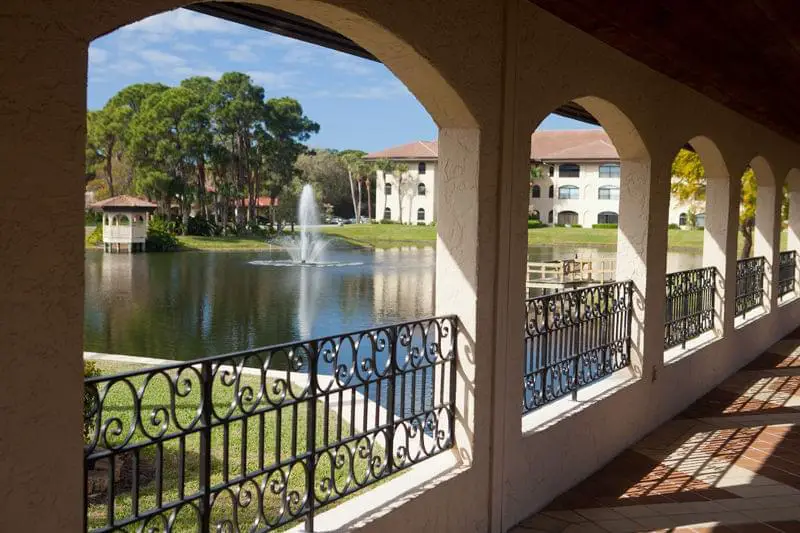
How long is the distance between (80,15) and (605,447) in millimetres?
4320

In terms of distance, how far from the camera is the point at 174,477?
5926 millimetres

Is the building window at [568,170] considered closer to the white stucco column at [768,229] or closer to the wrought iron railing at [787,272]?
the wrought iron railing at [787,272]

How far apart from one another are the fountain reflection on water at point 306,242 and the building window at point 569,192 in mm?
17477

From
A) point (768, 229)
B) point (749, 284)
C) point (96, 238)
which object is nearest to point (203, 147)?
point (96, 238)

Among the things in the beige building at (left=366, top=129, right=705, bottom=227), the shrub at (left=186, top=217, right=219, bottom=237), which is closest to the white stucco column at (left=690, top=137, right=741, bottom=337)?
the shrub at (left=186, top=217, right=219, bottom=237)

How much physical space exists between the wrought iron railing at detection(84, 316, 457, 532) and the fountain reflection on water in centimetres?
2374

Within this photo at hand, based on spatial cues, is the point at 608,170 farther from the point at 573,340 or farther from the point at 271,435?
the point at 573,340

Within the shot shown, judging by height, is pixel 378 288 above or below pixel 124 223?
below

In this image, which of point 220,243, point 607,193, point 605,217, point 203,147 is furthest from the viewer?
point 605,217

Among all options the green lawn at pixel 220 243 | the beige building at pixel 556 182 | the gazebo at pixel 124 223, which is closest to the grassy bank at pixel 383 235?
the green lawn at pixel 220 243

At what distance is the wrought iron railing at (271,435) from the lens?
7.78ft

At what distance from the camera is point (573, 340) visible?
504 cm

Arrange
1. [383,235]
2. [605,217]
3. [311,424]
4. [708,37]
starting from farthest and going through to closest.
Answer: [605,217] → [383,235] → [708,37] → [311,424]

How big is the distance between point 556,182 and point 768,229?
4724cm
